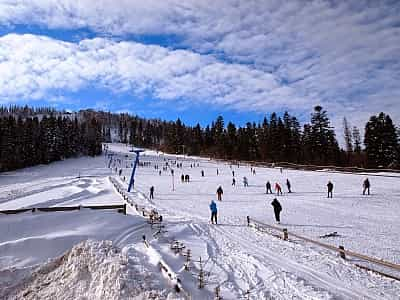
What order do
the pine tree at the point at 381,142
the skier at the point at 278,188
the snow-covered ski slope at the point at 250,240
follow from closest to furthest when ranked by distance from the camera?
the snow-covered ski slope at the point at 250,240 → the skier at the point at 278,188 → the pine tree at the point at 381,142

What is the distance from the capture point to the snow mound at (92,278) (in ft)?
28.3

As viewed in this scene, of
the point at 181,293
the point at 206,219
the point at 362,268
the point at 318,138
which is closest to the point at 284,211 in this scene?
the point at 206,219

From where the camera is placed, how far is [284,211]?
21141mm

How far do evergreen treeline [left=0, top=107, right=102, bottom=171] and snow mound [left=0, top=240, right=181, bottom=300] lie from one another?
6238 centimetres

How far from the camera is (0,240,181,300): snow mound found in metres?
8.64

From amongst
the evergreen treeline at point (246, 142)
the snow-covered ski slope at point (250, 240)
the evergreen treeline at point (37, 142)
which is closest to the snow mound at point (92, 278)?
the snow-covered ski slope at point (250, 240)

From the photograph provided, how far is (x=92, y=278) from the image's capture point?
9844 mm

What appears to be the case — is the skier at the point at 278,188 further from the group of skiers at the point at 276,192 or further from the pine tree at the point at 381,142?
the pine tree at the point at 381,142

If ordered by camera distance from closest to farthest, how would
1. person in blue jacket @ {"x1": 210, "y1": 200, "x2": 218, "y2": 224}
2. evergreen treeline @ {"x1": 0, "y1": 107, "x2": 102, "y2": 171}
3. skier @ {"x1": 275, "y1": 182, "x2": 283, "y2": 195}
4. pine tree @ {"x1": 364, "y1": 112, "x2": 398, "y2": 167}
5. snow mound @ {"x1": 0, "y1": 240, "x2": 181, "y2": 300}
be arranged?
snow mound @ {"x1": 0, "y1": 240, "x2": 181, "y2": 300} < person in blue jacket @ {"x1": 210, "y1": 200, "x2": 218, "y2": 224} < skier @ {"x1": 275, "y1": 182, "x2": 283, "y2": 195} < pine tree @ {"x1": 364, "y1": 112, "x2": 398, "y2": 167} < evergreen treeline @ {"x1": 0, "y1": 107, "x2": 102, "y2": 171}

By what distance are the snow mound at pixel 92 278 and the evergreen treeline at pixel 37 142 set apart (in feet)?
205

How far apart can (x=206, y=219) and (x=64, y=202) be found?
17.8 m

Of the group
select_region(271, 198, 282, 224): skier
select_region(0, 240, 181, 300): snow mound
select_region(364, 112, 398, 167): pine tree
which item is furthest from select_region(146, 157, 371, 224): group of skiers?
select_region(364, 112, 398, 167): pine tree

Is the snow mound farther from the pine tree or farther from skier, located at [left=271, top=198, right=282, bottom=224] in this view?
the pine tree

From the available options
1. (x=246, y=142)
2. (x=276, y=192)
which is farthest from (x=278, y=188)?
(x=246, y=142)
